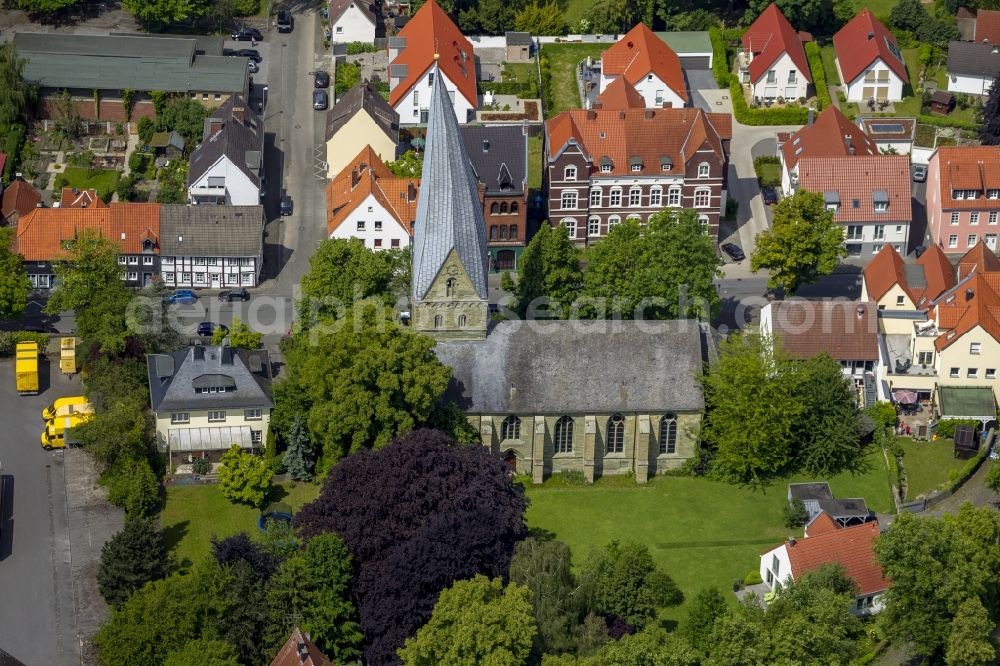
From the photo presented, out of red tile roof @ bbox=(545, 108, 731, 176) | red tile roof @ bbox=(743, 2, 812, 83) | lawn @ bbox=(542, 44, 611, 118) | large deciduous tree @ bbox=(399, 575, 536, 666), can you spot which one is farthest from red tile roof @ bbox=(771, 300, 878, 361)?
lawn @ bbox=(542, 44, 611, 118)

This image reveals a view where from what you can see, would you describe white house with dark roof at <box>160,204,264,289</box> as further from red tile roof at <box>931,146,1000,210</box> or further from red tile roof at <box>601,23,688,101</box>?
red tile roof at <box>931,146,1000,210</box>

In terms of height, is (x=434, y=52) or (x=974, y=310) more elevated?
(x=434, y=52)

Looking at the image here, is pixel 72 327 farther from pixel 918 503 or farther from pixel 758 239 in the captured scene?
pixel 918 503

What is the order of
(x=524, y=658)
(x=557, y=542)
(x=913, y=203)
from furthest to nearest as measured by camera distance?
(x=913, y=203), (x=557, y=542), (x=524, y=658)

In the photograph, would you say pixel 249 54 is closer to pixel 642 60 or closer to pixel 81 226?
pixel 81 226

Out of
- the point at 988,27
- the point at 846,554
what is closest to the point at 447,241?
the point at 846,554

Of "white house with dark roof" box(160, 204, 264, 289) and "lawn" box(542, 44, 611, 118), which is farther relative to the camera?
"lawn" box(542, 44, 611, 118)

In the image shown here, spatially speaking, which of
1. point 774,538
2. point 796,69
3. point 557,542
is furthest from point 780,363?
point 796,69
